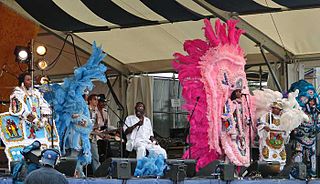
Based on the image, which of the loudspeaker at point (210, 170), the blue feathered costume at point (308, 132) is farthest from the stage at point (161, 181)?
the blue feathered costume at point (308, 132)

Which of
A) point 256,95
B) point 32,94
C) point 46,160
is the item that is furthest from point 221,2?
point 46,160

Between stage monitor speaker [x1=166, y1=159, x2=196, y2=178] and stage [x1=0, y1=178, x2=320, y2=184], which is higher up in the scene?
stage monitor speaker [x1=166, y1=159, x2=196, y2=178]

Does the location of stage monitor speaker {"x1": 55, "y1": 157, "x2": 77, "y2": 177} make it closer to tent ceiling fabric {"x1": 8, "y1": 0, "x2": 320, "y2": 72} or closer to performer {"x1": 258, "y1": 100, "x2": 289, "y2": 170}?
performer {"x1": 258, "y1": 100, "x2": 289, "y2": 170}

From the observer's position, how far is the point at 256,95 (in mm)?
13367

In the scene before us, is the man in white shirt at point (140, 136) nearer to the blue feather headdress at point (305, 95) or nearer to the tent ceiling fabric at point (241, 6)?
the tent ceiling fabric at point (241, 6)

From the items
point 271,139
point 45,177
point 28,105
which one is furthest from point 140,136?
point 45,177

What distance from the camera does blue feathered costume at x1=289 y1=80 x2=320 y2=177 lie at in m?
14.0

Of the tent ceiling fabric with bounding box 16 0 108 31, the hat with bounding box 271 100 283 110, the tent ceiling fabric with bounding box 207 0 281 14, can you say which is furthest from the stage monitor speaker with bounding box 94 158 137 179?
the tent ceiling fabric with bounding box 16 0 108 31

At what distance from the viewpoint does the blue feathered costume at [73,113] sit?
1126 centimetres

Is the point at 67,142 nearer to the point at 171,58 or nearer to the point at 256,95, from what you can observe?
the point at 256,95

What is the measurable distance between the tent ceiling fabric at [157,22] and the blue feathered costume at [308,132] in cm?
130

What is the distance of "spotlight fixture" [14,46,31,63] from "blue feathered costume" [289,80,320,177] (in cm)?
447

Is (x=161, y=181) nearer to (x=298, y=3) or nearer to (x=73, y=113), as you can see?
(x=73, y=113)

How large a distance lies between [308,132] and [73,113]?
177 inches
